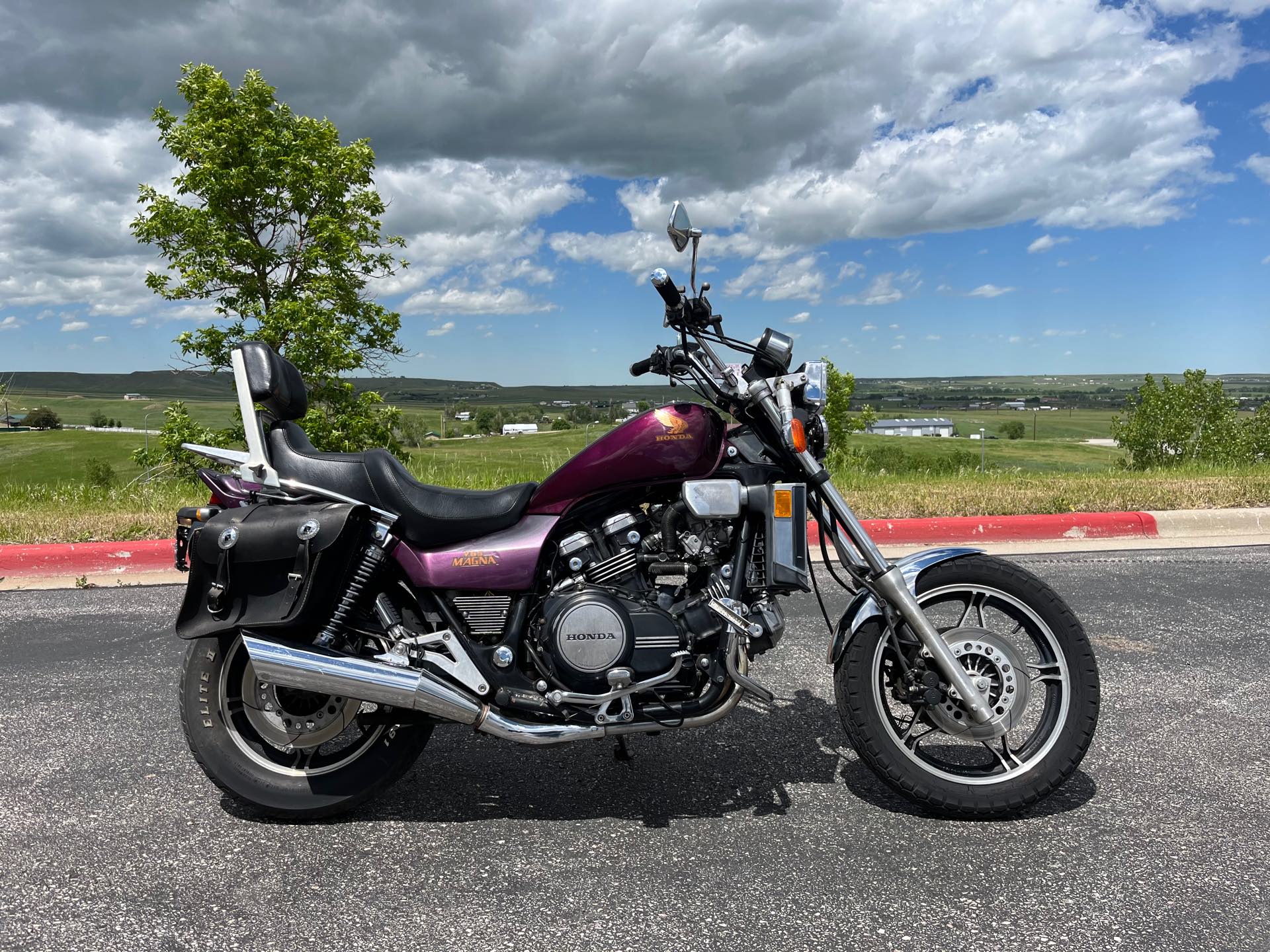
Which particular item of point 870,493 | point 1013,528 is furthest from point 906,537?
point 870,493

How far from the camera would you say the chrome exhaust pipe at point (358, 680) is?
2799 millimetres

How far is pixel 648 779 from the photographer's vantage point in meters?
3.28

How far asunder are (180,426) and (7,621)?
13.6 metres

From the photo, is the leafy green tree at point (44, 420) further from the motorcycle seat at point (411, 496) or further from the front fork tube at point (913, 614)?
the front fork tube at point (913, 614)

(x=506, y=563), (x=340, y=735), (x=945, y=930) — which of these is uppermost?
(x=506, y=563)

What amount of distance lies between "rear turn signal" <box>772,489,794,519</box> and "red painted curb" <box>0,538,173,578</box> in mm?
5478

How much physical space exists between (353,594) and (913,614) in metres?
1.82

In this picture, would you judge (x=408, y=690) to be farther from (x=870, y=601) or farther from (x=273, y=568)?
(x=870, y=601)

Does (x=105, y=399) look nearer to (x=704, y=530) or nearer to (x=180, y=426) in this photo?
(x=180, y=426)

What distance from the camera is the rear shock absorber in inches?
115

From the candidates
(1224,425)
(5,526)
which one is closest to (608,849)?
(5,526)

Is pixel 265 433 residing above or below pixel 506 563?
above

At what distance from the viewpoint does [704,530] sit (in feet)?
9.44

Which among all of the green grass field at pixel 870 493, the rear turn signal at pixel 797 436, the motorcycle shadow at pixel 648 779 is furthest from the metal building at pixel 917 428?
the rear turn signal at pixel 797 436
